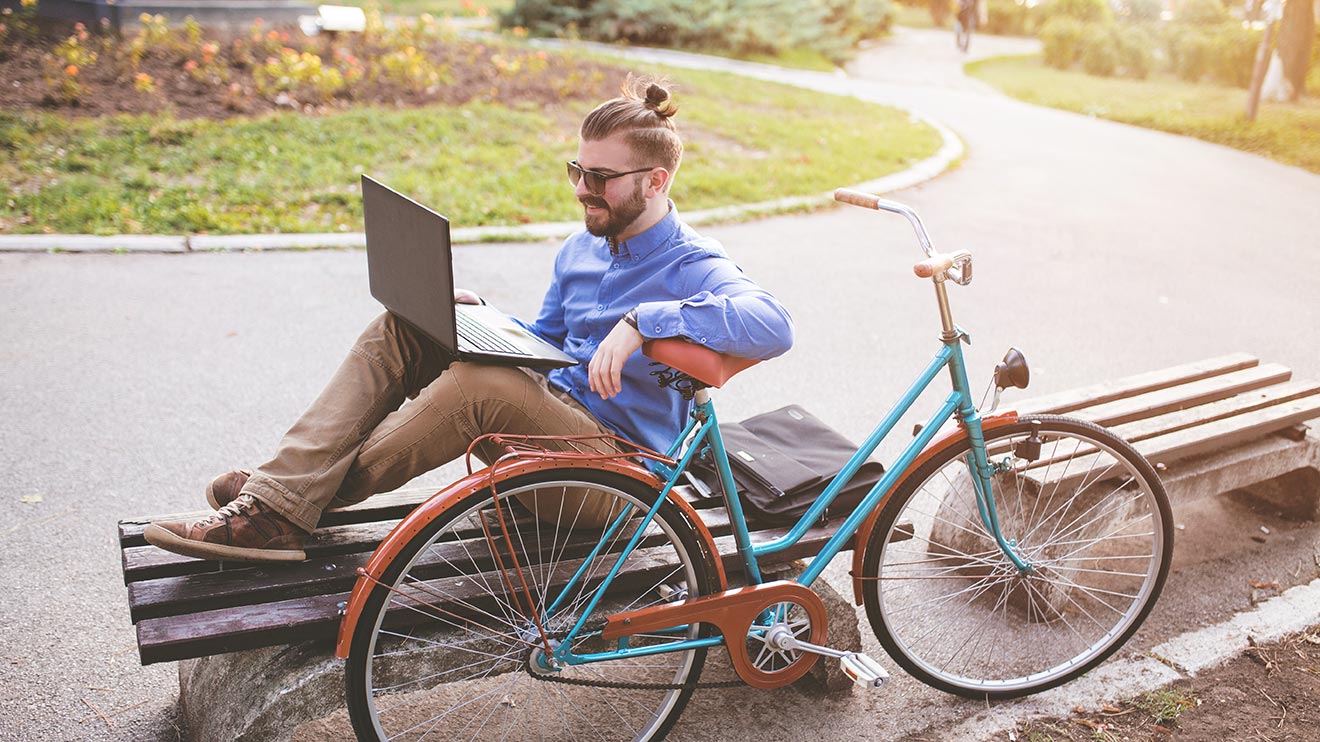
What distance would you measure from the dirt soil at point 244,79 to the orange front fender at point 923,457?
7.53 meters

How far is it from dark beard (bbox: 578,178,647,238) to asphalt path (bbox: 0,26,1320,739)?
1.37m

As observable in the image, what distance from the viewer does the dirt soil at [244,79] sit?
8.62 m

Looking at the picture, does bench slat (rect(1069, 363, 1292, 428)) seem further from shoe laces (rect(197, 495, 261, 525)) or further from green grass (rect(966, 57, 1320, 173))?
green grass (rect(966, 57, 1320, 173))

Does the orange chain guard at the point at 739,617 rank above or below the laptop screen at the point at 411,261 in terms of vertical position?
below

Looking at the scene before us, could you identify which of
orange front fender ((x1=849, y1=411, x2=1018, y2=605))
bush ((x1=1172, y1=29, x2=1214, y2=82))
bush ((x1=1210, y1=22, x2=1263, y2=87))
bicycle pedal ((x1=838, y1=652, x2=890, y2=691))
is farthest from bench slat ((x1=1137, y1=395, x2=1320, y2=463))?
bush ((x1=1172, y1=29, x2=1214, y2=82))

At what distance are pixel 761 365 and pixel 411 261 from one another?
3087mm

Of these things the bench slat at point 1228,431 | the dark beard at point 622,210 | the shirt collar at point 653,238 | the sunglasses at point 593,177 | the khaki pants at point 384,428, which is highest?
the sunglasses at point 593,177

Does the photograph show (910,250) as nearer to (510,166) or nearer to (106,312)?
(510,166)

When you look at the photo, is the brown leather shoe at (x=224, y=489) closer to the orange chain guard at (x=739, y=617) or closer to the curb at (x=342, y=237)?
the orange chain guard at (x=739, y=617)

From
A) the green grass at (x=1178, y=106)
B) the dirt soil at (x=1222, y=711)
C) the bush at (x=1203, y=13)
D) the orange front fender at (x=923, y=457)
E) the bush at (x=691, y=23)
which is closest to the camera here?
the orange front fender at (x=923, y=457)

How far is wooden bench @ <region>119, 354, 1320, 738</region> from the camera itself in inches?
91.3

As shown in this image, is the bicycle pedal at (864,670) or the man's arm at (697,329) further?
the bicycle pedal at (864,670)

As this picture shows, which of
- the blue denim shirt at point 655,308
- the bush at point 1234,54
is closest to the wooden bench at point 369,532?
the blue denim shirt at point 655,308

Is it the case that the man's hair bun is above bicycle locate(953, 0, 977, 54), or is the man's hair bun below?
above
